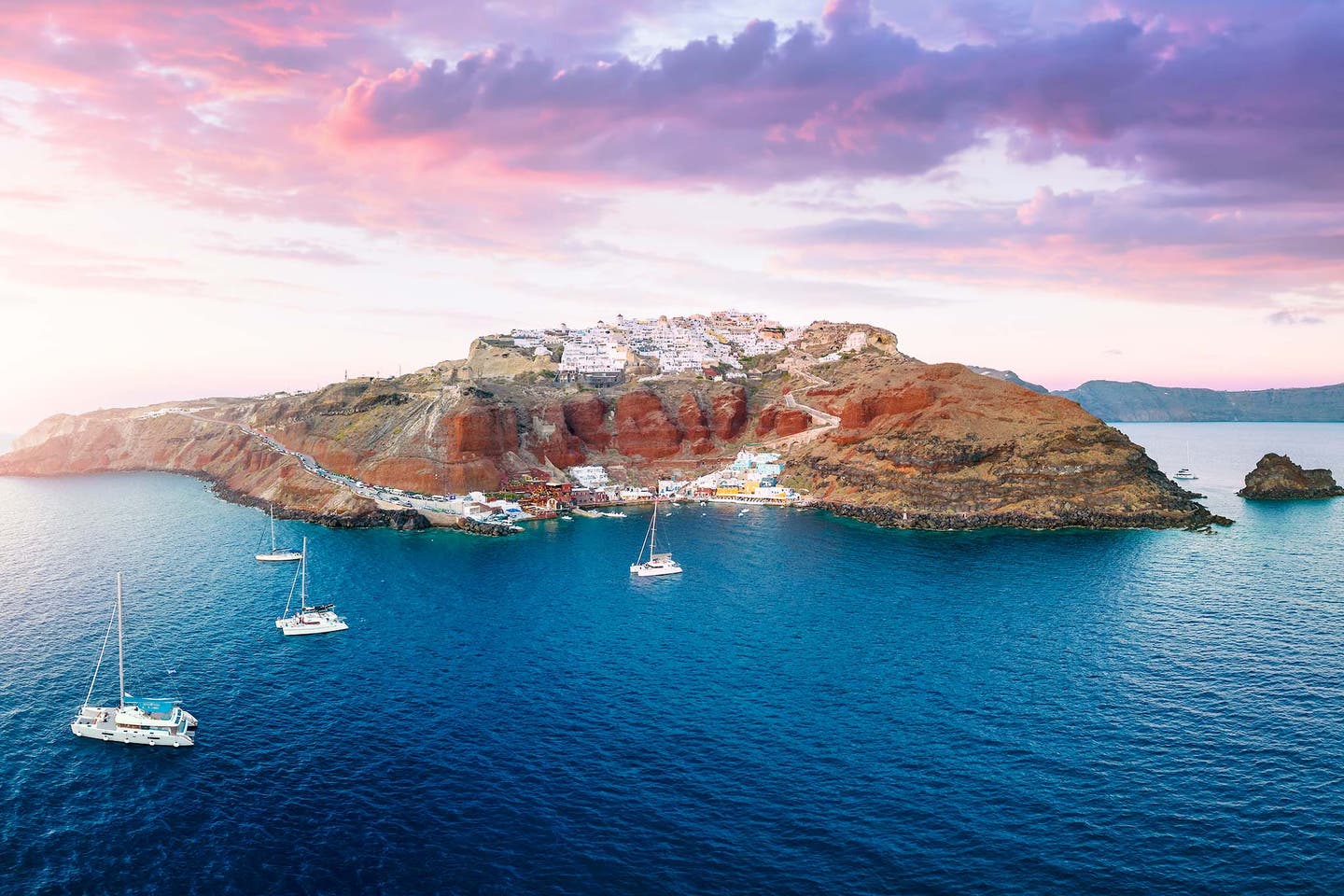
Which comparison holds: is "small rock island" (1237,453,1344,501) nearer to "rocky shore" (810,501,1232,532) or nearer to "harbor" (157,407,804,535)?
"rocky shore" (810,501,1232,532)

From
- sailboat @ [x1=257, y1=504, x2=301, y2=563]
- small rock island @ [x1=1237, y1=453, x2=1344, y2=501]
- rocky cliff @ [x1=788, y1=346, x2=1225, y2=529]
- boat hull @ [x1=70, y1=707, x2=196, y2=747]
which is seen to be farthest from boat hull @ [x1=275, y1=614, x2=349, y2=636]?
small rock island @ [x1=1237, y1=453, x2=1344, y2=501]

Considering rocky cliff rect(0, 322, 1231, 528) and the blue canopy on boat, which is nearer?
the blue canopy on boat

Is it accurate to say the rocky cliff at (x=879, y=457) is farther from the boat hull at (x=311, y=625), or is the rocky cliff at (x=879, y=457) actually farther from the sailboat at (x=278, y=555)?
the boat hull at (x=311, y=625)

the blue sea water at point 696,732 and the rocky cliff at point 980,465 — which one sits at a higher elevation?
the rocky cliff at point 980,465

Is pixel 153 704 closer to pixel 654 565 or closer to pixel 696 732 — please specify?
pixel 696 732

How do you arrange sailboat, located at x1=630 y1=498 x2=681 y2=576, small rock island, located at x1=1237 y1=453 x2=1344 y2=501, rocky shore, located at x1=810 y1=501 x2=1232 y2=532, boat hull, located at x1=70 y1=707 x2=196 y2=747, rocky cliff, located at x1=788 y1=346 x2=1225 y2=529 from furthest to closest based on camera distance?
1. small rock island, located at x1=1237 y1=453 x2=1344 y2=501
2. rocky cliff, located at x1=788 y1=346 x2=1225 y2=529
3. rocky shore, located at x1=810 y1=501 x2=1232 y2=532
4. sailboat, located at x1=630 y1=498 x2=681 y2=576
5. boat hull, located at x1=70 y1=707 x2=196 y2=747

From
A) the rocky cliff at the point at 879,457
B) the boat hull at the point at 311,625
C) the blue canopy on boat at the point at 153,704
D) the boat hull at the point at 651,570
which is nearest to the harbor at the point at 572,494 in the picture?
the rocky cliff at the point at 879,457

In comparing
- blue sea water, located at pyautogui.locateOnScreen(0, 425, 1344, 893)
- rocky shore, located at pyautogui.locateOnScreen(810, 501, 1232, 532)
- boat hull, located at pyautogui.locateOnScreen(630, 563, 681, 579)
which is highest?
rocky shore, located at pyautogui.locateOnScreen(810, 501, 1232, 532)
